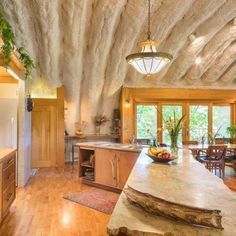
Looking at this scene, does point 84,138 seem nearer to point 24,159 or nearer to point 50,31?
Answer: point 24,159

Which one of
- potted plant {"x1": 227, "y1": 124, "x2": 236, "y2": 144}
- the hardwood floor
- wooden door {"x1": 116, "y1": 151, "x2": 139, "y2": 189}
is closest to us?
the hardwood floor

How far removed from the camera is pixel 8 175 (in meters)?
3.67

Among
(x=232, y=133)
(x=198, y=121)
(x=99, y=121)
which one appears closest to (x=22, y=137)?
(x=99, y=121)

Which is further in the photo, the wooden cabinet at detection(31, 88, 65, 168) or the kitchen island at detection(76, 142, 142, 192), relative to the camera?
the wooden cabinet at detection(31, 88, 65, 168)

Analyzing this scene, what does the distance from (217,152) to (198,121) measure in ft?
11.7

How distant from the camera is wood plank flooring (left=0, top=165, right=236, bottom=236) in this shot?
3.27 meters

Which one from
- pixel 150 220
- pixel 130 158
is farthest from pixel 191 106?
pixel 150 220

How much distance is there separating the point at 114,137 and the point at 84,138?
3.29 ft

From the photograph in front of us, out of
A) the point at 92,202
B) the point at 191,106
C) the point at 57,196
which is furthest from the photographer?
the point at 191,106

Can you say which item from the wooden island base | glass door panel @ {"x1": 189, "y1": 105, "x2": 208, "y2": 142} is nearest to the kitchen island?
the wooden island base

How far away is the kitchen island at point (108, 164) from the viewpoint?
183 inches

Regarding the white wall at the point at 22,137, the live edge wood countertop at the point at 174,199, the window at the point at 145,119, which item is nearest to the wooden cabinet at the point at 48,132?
the white wall at the point at 22,137

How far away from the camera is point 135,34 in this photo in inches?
243

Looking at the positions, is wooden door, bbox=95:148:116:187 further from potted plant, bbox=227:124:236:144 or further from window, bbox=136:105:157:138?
Answer: potted plant, bbox=227:124:236:144
